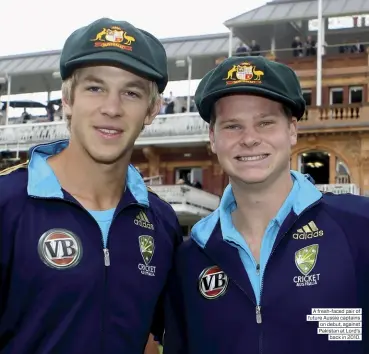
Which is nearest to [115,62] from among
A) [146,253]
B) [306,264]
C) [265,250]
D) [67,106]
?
[67,106]

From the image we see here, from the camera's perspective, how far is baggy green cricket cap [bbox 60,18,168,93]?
361cm

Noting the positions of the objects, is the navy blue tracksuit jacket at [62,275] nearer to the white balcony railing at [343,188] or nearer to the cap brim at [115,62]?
the cap brim at [115,62]

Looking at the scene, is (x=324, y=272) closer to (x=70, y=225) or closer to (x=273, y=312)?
(x=273, y=312)

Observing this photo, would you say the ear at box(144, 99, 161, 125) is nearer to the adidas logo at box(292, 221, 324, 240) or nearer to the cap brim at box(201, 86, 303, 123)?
Answer: the cap brim at box(201, 86, 303, 123)

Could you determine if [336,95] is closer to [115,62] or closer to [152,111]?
[152,111]

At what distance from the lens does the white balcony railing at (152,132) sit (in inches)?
1252

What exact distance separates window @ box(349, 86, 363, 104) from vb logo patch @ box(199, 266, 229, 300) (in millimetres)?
28833

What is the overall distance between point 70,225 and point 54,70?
36.9 metres

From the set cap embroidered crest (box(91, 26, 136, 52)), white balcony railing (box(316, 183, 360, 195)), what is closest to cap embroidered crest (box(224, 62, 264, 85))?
cap embroidered crest (box(91, 26, 136, 52))

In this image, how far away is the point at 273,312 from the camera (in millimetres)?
3623

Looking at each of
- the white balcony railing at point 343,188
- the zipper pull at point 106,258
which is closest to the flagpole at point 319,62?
the white balcony railing at point 343,188

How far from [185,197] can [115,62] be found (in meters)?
24.4

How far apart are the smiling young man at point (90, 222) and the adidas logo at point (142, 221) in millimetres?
11

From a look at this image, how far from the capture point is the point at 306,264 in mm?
3699
